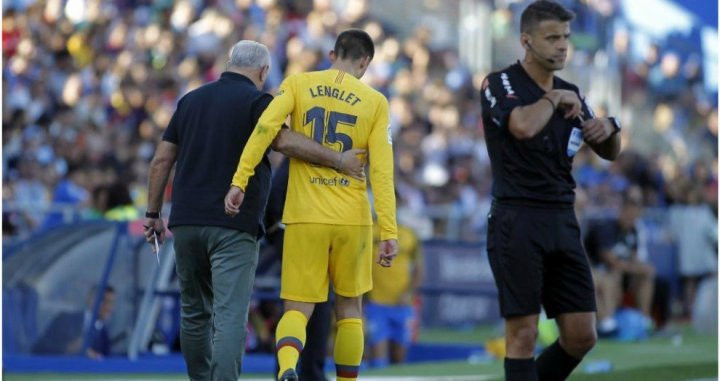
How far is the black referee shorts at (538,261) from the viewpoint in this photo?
798 centimetres

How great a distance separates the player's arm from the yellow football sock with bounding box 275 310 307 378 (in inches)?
21.1

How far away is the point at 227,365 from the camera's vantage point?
822 cm

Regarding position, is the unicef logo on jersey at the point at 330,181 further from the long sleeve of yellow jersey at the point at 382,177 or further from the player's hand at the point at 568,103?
the player's hand at the point at 568,103

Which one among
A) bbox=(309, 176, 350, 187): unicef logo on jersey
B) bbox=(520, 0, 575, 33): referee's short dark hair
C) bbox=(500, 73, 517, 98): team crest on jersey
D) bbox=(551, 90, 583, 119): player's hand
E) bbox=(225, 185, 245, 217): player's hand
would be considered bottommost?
bbox=(225, 185, 245, 217): player's hand

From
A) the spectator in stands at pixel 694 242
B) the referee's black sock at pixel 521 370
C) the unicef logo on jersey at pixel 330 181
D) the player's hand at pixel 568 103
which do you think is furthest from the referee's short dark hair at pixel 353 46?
the spectator in stands at pixel 694 242

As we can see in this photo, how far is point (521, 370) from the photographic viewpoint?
26.2 ft

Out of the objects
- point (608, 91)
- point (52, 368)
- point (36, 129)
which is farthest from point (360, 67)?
point (608, 91)

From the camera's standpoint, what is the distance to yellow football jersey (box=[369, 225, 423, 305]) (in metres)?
15.2

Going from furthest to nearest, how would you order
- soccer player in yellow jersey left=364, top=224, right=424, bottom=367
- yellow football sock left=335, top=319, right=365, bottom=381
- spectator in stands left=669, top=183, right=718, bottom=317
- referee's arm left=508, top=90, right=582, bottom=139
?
spectator in stands left=669, top=183, right=718, bottom=317
soccer player in yellow jersey left=364, top=224, right=424, bottom=367
yellow football sock left=335, top=319, right=365, bottom=381
referee's arm left=508, top=90, right=582, bottom=139

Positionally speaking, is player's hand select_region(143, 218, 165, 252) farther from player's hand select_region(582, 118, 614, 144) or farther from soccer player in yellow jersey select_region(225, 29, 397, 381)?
player's hand select_region(582, 118, 614, 144)

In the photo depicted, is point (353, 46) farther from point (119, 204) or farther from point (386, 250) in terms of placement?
point (119, 204)

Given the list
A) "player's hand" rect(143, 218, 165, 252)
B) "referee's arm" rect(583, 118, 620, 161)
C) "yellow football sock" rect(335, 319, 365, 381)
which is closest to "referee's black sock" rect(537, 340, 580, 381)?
"yellow football sock" rect(335, 319, 365, 381)

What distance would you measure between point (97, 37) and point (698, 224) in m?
8.99

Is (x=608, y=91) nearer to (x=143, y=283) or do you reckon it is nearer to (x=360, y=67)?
(x=143, y=283)
